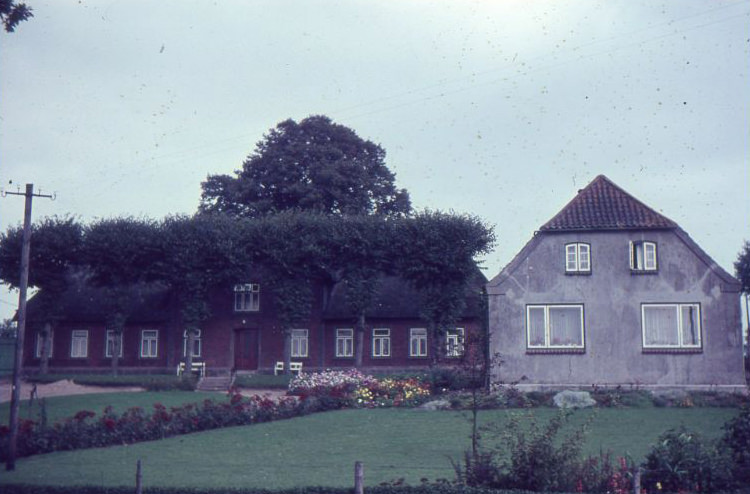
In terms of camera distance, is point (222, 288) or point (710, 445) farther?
point (222, 288)

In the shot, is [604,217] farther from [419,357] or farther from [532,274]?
[419,357]

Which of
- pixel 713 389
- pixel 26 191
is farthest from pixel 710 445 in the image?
pixel 713 389

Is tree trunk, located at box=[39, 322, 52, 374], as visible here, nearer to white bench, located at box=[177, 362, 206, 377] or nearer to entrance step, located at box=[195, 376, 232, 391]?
white bench, located at box=[177, 362, 206, 377]

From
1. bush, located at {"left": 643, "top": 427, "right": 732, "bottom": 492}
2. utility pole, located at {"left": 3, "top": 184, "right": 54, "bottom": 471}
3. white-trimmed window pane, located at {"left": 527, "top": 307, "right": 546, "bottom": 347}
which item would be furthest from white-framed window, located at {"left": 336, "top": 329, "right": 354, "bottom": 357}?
bush, located at {"left": 643, "top": 427, "right": 732, "bottom": 492}

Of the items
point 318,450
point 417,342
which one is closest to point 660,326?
point 318,450

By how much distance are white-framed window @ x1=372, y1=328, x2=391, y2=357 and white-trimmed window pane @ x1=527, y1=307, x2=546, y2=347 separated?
18944 mm

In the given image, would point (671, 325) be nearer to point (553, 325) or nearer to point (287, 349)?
point (553, 325)

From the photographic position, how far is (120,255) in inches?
1795

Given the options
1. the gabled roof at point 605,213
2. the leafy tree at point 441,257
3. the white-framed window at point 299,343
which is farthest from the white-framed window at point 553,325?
the white-framed window at point 299,343

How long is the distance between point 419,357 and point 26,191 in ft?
115

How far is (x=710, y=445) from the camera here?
14430 mm

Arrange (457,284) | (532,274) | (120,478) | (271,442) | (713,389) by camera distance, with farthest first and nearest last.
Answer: (457,284), (532,274), (713,389), (271,442), (120,478)

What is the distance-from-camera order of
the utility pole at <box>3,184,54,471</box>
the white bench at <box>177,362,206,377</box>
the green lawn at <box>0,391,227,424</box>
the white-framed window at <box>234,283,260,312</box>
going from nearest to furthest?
the utility pole at <box>3,184,54,471</box>
the green lawn at <box>0,391,227,424</box>
the white bench at <box>177,362,206,377</box>
the white-framed window at <box>234,283,260,312</box>

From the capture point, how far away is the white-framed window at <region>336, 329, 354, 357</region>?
51656 mm
